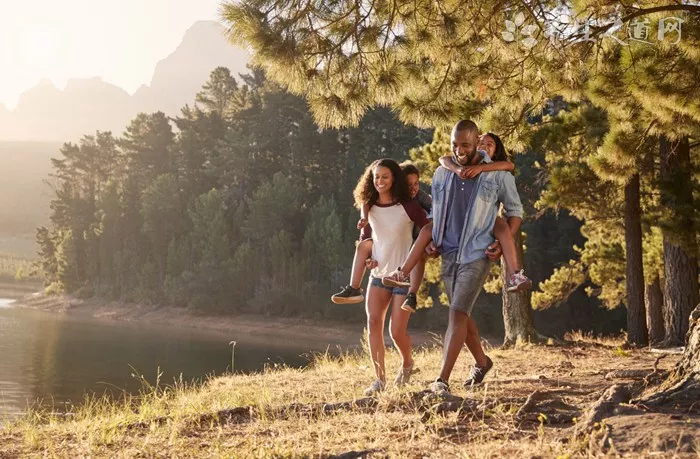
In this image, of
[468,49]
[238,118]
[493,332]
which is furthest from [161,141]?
[468,49]

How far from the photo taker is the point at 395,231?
5.38 metres

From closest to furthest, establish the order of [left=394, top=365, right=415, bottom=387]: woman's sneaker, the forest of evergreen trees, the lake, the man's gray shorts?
the man's gray shorts < [left=394, top=365, right=415, bottom=387]: woman's sneaker < the lake < the forest of evergreen trees

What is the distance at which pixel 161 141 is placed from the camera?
2596 inches

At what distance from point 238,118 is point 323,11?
2104 inches

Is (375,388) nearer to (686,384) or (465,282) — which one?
(465,282)

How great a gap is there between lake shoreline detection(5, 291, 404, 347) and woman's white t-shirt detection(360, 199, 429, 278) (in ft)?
121

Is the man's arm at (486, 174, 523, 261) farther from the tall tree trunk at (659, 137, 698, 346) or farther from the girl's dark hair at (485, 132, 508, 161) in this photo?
the tall tree trunk at (659, 137, 698, 346)

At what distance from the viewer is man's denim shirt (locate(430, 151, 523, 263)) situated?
4.70m

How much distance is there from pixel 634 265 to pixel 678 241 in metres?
2.45

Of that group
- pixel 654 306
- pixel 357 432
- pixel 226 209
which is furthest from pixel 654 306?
pixel 226 209

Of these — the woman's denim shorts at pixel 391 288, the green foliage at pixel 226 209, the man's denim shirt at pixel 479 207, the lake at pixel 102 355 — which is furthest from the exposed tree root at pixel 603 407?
the green foliage at pixel 226 209

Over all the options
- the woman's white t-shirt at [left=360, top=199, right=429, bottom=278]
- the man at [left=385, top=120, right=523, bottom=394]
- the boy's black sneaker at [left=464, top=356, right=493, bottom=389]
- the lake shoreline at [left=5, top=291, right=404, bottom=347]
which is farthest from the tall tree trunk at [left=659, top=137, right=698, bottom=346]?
the lake shoreline at [left=5, top=291, right=404, bottom=347]

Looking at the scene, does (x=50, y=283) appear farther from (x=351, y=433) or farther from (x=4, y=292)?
(x=351, y=433)

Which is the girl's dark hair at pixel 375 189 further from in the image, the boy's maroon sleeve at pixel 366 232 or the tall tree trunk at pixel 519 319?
the tall tree trunk at pixel 519 319
